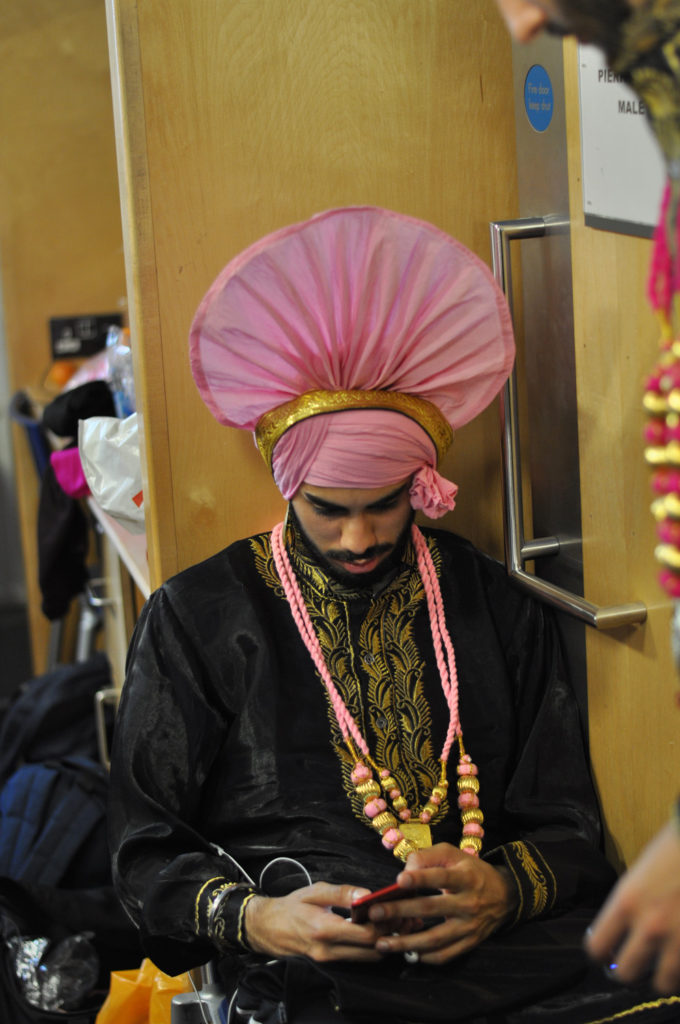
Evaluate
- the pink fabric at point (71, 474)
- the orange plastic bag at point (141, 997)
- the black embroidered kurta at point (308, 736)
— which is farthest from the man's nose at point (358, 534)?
the pink fabric at point (71, 474)

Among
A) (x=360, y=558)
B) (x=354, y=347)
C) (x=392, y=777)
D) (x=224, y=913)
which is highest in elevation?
(x=354, y=347)

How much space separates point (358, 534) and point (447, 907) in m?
0.43

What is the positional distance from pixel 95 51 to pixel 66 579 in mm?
1554

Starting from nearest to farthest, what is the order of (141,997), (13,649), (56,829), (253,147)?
(253,147) → (141,997) → (56,829) → (13,649)

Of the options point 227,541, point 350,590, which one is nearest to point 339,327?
point 350,590

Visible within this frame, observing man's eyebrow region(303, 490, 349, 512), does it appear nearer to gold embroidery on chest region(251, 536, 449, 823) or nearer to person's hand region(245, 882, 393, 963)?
gold embroidery on chest region(251, 536, 449, 823)

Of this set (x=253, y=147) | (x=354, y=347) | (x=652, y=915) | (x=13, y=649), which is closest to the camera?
(x=652, y=915)

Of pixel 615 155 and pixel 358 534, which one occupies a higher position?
pixel 615 155

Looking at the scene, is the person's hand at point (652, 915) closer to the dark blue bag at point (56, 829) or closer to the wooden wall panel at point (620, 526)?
the wooden wall panel at point (620, 526)

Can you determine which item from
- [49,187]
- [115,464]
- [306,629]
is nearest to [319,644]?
[306,629]

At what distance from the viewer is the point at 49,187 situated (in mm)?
3250

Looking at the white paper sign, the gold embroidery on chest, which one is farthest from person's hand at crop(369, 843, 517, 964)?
the white paper sign

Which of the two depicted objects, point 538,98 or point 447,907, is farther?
point 538,98

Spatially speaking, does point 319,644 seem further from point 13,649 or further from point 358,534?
point 13,649
